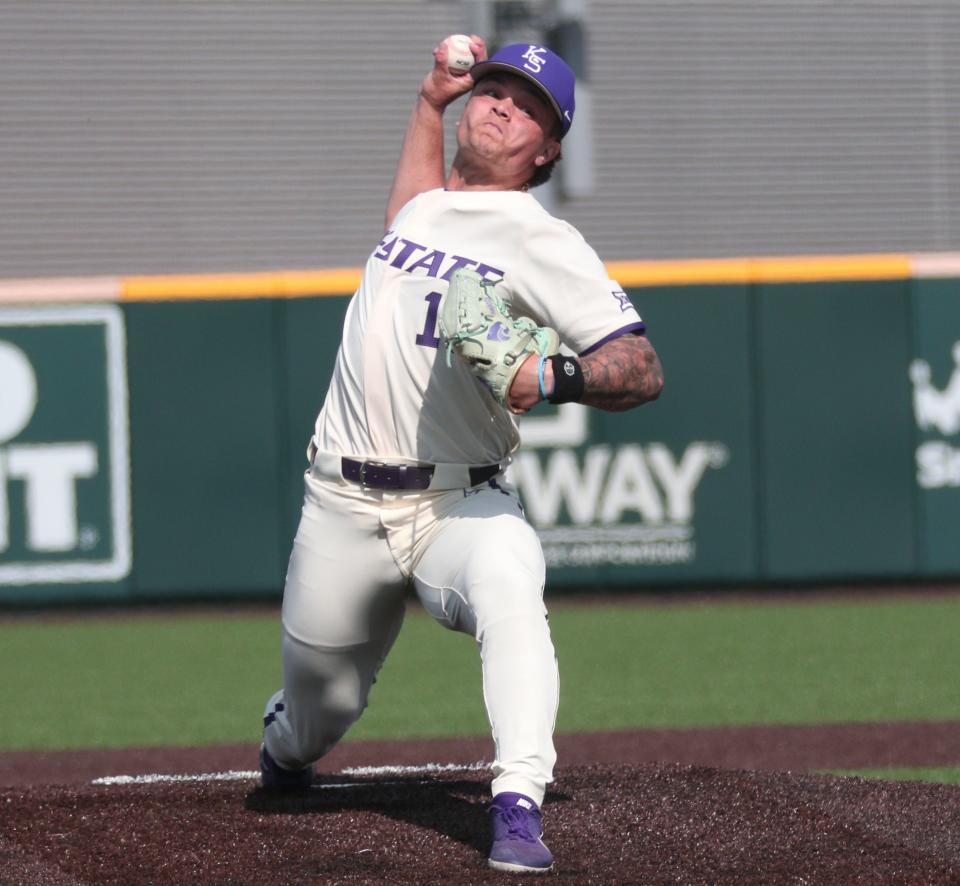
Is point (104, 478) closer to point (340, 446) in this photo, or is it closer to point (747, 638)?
point (747, 638)

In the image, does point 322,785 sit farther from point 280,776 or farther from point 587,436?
point 587,436

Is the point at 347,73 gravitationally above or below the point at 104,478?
above

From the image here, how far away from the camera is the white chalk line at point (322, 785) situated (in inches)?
177

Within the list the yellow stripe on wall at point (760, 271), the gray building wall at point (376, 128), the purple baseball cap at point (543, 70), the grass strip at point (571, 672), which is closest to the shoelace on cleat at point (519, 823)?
the purple baseball cap at point (543, 70)

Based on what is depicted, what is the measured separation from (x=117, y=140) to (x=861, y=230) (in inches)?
252

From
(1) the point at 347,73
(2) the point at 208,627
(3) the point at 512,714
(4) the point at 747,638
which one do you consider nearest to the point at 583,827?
(3) the point at 512,714

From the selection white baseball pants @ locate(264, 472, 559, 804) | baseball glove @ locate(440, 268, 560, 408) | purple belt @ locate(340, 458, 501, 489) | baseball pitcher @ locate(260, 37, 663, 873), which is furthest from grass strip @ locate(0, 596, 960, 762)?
baseball glove @ locate(440, 268, 560, 408)

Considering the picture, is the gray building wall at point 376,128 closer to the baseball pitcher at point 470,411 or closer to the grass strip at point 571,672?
the grass strip at point 571,672

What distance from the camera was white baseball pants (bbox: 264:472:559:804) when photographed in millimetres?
3328

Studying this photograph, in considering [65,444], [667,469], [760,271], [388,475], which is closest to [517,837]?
[388,475]

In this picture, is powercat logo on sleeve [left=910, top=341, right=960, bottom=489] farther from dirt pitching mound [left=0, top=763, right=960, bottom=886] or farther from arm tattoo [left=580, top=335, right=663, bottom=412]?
arm tattoo [left=580, top=335, right=663, bottom=412]

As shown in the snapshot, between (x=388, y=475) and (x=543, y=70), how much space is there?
97 cm

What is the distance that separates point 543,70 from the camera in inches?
144

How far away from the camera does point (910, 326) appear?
9.31 metres
